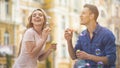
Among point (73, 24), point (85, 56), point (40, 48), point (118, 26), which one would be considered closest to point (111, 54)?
point (85, 56)

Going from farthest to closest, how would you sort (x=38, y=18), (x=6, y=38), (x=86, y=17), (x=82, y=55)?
(x=6, y=38)
(x=38, y=18)
(x=86, y=17)
(x=82, y=55)

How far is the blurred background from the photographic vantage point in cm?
839

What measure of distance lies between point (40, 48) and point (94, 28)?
0.22m

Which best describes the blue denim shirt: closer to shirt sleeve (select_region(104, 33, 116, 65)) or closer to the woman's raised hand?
shirt sleeve (select_region(104, 33, 116, 65))

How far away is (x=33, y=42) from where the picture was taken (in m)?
1.47

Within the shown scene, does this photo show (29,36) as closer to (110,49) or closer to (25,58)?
(25,58)

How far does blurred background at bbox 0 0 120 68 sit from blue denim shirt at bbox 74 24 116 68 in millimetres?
6326

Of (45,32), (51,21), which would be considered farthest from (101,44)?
(51,21)

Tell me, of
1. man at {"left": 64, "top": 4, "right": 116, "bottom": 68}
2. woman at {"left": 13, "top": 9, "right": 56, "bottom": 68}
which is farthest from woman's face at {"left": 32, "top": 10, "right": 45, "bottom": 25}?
man at {"left": 64, "top": 4, "right": 116, "bottom": 68}

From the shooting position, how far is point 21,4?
8984 mm

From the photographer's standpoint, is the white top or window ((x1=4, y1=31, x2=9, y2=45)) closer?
the white top

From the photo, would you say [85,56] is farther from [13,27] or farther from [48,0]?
[48,0]

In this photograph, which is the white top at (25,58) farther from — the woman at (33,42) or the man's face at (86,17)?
the man's face at (86,17)

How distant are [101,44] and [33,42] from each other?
262 millimetres
